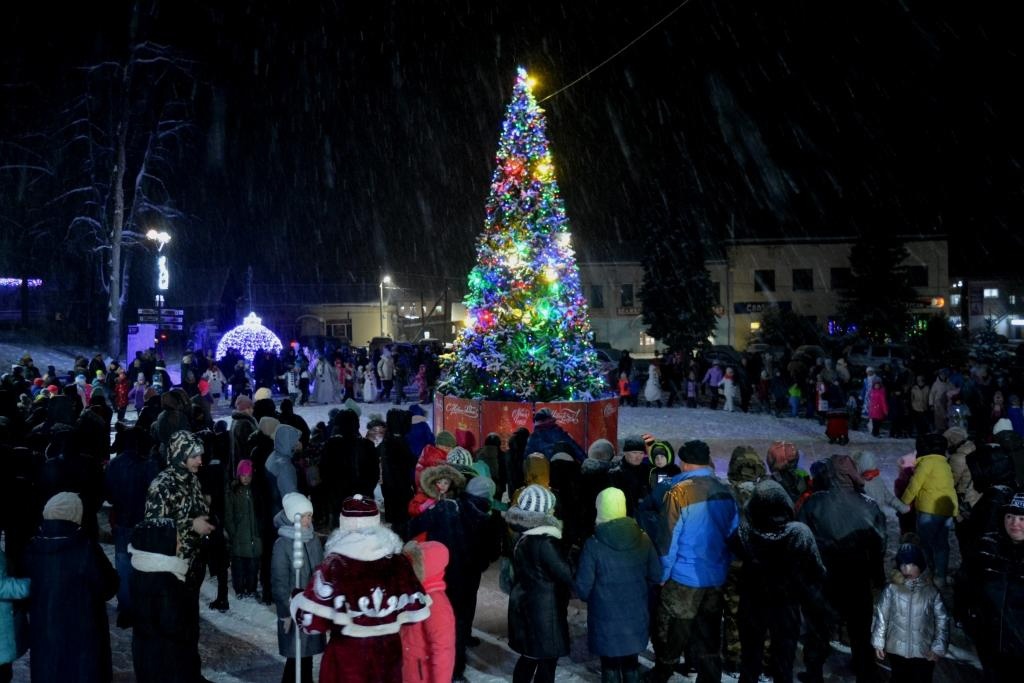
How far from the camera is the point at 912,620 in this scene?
5.11 m

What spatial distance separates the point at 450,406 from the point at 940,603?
10.5 m

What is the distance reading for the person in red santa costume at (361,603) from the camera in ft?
13.2

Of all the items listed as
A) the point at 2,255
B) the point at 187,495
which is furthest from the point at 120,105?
the point at 187,495

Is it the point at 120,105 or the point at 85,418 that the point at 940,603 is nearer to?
the point at 85,418

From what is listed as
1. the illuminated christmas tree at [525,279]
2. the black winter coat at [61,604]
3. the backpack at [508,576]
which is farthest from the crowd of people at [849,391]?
the black winter coat at [61,604]

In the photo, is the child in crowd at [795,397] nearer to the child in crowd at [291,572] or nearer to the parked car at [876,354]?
the parked car at [876,354]

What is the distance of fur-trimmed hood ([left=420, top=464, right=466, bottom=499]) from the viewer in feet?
19.5

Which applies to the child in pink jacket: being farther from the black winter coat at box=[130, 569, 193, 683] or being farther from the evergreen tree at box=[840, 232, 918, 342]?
the evergreen tree at box=[840, 232, 918, 342]

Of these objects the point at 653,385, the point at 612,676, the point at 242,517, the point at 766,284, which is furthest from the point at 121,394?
the point at 766,284

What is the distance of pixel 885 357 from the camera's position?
105ft

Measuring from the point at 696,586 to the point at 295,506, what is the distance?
2737mm

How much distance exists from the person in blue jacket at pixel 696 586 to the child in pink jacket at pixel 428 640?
1.62 metres

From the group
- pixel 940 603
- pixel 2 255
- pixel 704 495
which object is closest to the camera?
pixel 940 603

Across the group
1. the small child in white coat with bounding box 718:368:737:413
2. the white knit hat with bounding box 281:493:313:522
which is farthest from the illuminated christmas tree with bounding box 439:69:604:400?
the white knit hat with bounding box 281:493:313:522
